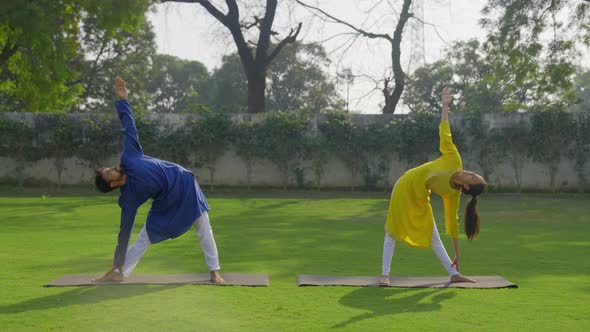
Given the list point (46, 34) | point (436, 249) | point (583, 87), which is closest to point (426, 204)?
point (436, 249)

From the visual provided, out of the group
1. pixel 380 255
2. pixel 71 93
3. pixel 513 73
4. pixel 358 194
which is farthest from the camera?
pixel 71 93

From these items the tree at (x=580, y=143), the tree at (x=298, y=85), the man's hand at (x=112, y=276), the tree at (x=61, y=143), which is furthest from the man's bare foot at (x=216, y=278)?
the tree at (x=298, y=85)

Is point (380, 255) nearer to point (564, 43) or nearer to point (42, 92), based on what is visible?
point (42, 92)

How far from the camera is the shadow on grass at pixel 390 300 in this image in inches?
220

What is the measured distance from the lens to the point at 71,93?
25.0 m

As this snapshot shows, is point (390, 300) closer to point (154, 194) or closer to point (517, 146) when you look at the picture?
point (154, 194)

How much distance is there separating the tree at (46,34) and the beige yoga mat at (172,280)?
39.1 ft

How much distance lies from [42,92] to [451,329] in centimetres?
1661

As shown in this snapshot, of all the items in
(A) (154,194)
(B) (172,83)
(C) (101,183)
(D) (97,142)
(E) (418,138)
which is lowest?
(A) (154,194)

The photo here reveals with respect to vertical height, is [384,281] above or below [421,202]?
below

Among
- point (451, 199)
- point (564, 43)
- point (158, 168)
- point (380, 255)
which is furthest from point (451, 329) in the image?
point (564, 43)

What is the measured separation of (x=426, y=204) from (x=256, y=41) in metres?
20.5

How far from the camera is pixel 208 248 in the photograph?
6684mm

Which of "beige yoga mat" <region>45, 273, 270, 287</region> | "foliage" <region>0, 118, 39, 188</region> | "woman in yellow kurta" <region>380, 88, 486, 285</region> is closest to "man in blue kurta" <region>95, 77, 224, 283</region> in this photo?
"beige yoga mat" <region>45, 273, 270, 287</region>
